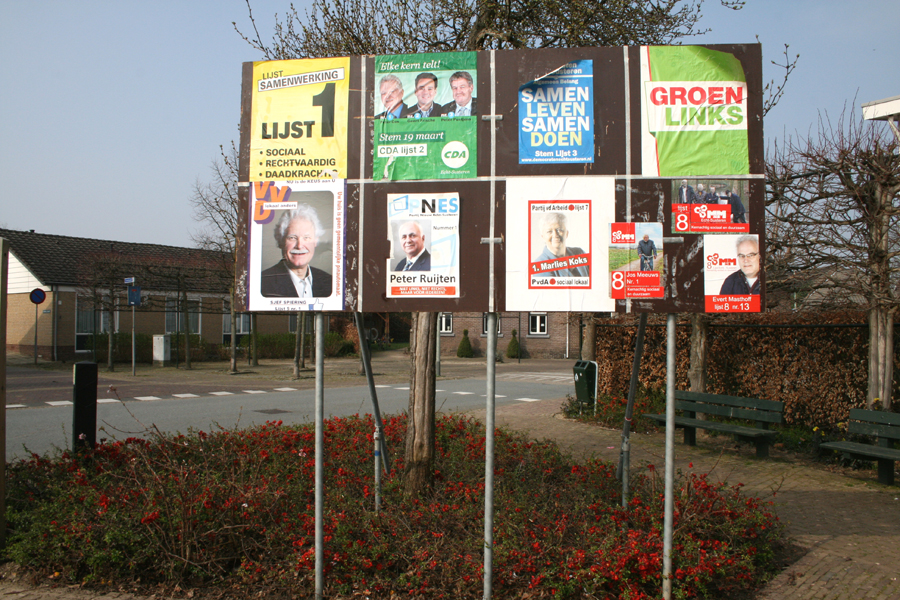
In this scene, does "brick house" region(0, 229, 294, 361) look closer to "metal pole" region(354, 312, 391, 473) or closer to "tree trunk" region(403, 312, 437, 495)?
"tree trunk" region(403, 312, 437, 495)

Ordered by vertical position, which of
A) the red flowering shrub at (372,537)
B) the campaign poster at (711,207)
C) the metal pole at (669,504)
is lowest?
the red flowering shrub at (372,537)

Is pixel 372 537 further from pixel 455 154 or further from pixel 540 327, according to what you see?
pixel 540 327

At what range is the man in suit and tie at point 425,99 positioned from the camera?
4055 millimetres

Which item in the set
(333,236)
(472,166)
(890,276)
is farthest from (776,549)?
(890,276)

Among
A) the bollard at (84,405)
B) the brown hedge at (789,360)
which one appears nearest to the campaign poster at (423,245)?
the bollard at (84,405)

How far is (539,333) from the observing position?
37406mm

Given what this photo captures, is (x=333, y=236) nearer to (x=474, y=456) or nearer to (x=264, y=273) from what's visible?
(x=264, y=273)

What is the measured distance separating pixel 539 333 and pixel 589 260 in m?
33.9

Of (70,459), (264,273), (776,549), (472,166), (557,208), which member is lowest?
(776,549)

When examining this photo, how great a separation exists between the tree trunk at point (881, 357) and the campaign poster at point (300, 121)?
7133mm

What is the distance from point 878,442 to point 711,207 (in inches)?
210

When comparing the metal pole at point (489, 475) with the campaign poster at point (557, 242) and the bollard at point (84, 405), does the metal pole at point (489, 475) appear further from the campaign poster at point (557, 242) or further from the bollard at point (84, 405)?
the bollard at point (84, 405)

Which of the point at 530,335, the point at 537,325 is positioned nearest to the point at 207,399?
the point at 530,335

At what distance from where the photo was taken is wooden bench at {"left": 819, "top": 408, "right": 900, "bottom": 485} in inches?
274
